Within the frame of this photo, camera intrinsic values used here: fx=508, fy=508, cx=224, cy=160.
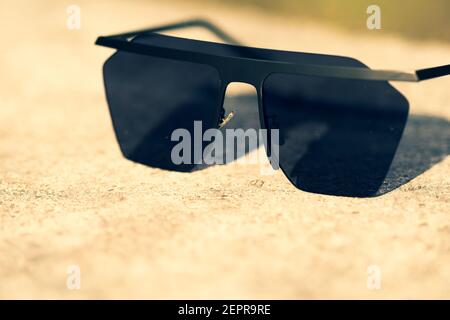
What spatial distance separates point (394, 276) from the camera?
55cm

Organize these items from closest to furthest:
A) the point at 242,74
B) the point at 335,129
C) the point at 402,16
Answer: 1. the point at 242,74
2. the point at 335,129
3. the point at 402,16

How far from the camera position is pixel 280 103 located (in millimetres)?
820

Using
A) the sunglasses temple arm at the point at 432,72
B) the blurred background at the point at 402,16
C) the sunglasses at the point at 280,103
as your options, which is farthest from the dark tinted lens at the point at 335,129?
the blurred background at the point at 402,16

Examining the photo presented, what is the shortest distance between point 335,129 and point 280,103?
137 mm

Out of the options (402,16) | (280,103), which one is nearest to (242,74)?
(280,103)

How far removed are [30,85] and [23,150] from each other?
1.05ft

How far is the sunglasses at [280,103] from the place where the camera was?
74cm

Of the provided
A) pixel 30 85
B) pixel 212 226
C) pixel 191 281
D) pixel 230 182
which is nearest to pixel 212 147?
pixel 230 182

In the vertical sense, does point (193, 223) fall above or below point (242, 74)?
below

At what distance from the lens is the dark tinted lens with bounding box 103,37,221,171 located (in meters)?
0.83

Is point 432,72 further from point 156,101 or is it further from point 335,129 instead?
point 156,101

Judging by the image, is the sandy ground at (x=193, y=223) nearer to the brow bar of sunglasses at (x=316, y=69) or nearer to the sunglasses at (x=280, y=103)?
the sunglasses at (x=280, y=103)

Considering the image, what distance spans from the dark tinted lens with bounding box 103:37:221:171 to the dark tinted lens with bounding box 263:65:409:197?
0.38 ft

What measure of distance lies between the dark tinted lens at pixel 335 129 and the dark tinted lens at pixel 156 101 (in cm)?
11
